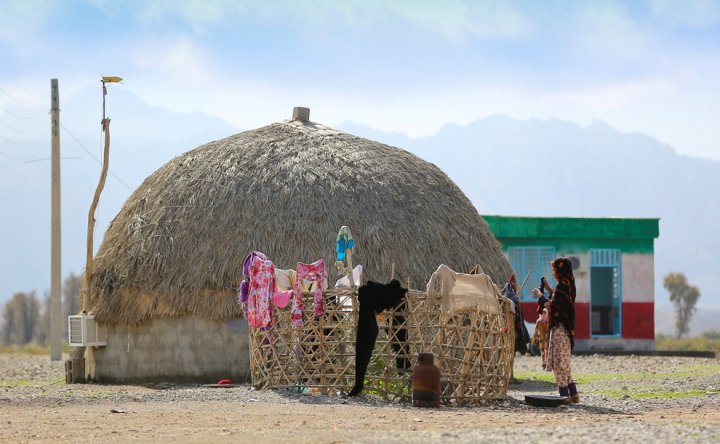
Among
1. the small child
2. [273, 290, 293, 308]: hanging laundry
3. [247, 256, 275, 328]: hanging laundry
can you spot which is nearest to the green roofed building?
the small child

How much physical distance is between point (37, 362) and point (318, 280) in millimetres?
14360

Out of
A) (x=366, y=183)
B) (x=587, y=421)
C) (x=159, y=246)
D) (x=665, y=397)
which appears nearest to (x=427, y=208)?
(x=366, y=183)

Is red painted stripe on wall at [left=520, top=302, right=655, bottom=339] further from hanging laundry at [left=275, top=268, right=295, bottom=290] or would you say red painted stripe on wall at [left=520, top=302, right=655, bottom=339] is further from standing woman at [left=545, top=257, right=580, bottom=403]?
standing woman at [left=545, top=257, right=580, bottom=403]

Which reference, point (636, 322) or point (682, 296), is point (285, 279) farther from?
point (682, 296)

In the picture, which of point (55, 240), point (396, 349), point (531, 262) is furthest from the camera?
point (531, 262)

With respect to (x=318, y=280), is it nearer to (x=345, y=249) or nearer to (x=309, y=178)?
(x=345, y=249)

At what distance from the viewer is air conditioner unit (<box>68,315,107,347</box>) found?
58.1ft

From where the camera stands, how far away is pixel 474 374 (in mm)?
13117

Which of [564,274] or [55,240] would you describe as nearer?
[564,274]

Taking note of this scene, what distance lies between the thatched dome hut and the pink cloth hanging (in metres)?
2.74

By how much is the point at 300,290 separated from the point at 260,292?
67 centimetres

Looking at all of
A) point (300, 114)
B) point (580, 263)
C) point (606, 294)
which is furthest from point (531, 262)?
point (300, 114)

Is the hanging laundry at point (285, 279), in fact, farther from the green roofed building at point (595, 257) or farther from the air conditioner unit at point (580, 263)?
the air conditioner unit at point (580, 263)

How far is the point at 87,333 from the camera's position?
1777cm
